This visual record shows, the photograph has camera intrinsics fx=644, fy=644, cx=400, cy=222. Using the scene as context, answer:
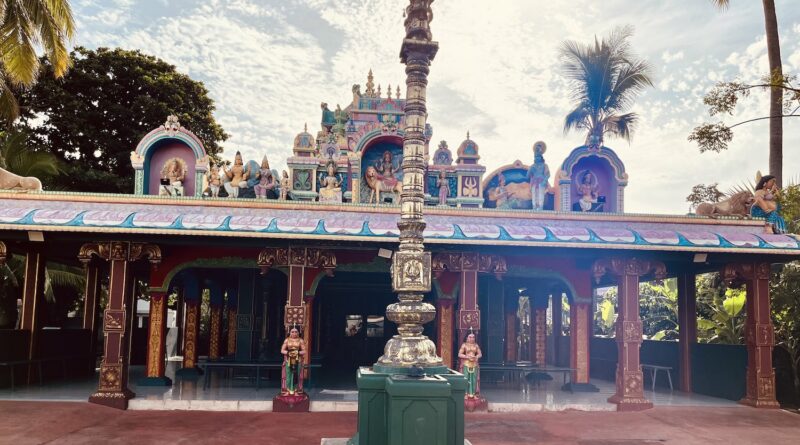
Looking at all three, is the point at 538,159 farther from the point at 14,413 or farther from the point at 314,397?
the point at 14,413

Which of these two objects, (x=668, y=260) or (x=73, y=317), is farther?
(x=73, y=317)

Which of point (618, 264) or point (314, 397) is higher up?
point (618, 264)

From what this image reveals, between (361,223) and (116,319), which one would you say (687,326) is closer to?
(361,223)

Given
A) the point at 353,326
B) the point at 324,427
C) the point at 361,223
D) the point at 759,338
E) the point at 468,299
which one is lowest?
the point at 324,427

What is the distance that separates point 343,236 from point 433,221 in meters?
2.14

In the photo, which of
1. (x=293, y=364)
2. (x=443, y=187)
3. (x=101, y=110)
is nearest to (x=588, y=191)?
(x=443, y=187)

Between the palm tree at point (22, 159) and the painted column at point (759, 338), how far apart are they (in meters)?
19.3

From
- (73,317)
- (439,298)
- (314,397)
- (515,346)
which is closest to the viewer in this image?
(314,397)

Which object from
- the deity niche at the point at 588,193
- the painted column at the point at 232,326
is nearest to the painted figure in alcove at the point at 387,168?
the deity niche at the point at 588,193

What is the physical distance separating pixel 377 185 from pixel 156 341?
6.23 metres

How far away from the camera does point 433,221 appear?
13.3m

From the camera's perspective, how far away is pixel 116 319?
12.2m

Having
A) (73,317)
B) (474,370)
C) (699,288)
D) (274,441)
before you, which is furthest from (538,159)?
(73,317)

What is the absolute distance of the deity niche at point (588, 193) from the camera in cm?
1548
